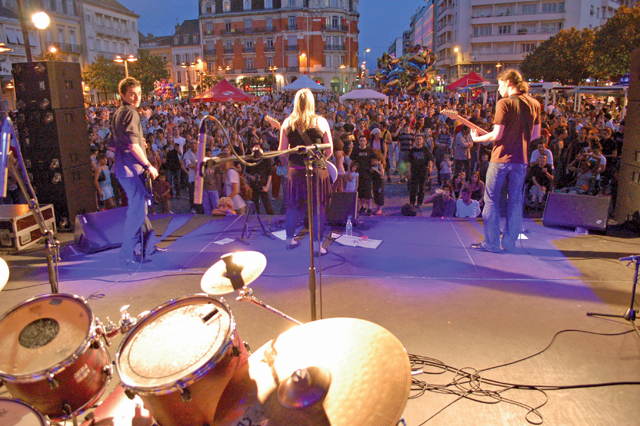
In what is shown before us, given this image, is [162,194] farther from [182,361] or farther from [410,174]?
[182,361]

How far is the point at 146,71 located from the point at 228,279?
4296 centimetres

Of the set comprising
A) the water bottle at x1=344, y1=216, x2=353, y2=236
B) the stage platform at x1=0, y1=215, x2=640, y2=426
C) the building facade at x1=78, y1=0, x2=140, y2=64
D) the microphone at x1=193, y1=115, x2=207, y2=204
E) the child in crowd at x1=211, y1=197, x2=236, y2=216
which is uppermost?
the building facade at x1=78, y1=0, x2=140, y2=64

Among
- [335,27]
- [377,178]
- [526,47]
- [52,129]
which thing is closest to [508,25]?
[526,47]

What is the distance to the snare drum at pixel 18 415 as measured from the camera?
1.73 metres

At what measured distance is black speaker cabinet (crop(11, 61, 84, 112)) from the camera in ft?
19.3

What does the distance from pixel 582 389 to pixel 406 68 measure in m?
30.7

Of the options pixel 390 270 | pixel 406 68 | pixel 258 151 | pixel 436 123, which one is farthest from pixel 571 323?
pixel 406 68

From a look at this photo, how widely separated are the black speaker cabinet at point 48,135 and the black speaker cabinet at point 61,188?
0.36 feet

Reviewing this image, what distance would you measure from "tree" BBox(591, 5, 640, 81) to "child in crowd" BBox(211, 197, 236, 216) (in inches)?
1055

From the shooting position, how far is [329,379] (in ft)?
5.44

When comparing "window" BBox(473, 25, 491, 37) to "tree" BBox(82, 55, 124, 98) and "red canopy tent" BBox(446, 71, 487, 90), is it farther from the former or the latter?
"tree" BBox(82, 55, 124, 98)

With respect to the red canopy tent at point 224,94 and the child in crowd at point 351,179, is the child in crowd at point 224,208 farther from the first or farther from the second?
the red canopy tent at point 224,94

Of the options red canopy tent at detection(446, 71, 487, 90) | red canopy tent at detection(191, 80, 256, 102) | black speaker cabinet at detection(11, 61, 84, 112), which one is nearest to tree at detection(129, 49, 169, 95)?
red canopy tent at detection(191, 80, 256, 102)

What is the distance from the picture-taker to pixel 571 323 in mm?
3340
